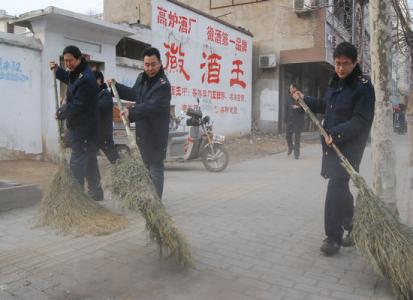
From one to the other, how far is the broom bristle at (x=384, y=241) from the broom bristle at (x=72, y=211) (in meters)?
2.34

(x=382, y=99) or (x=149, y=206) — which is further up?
(x=382, y=99)

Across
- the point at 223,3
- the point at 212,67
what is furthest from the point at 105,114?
the point at 223,3

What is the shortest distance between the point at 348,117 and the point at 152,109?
172cm

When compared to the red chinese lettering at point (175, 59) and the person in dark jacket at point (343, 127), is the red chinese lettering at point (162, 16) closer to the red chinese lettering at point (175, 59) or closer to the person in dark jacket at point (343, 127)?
the red chinese lettering at point (175, 59)

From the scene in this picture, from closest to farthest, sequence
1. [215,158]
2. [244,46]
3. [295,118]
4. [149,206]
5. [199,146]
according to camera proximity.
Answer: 1. [149,206]
2. [215,158]
3. [199,146]
4. [295,118]
5. [244,46]

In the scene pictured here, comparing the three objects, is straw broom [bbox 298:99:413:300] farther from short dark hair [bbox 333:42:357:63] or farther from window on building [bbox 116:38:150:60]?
window on building [bbox 116:38:150:60]

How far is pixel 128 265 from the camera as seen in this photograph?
11.5 feet

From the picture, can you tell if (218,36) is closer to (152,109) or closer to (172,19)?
(172,19)

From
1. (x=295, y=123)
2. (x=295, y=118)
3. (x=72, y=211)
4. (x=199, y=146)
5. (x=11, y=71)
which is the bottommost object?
(x=72, y=211)

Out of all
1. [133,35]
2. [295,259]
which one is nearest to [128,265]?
[295,259]

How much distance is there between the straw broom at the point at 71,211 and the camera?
14.4ft

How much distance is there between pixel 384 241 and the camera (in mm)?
3039

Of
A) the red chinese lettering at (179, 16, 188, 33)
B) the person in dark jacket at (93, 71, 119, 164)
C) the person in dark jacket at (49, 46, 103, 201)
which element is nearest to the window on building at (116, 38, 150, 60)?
the red chinese lettering at (179, 16, 188, 33)

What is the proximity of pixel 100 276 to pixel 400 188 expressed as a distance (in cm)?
537
